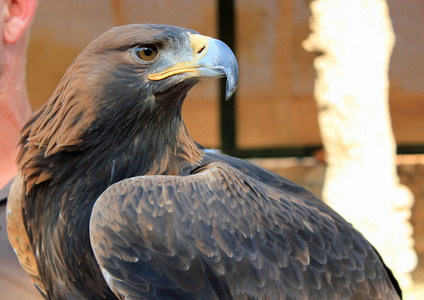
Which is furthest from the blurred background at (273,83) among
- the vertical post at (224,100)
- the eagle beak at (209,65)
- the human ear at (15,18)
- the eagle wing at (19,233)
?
the eagle beak at (209,65)

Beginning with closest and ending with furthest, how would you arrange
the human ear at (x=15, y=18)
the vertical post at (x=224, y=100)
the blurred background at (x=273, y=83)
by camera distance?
the human ear at (x=15, y=18) → the blurred background at (x=273, y=83) → the vertical post at (x=224, y=100)

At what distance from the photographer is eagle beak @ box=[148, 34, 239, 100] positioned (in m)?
1.57

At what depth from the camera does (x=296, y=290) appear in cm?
171

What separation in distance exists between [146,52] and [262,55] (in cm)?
401

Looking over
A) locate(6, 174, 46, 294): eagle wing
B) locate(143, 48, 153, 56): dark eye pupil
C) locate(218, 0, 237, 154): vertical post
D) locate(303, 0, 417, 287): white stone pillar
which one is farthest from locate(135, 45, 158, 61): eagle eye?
locate(218, 0, 237, 154): vertical post

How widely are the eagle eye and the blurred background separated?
3553 mm

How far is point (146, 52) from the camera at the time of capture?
1.61m

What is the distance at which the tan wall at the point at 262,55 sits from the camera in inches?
197

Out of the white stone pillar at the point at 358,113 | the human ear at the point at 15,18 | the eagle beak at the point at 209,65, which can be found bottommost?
the white stone pillar at the point at 358,113

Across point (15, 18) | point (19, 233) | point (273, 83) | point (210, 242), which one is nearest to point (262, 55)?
point (273, 83)

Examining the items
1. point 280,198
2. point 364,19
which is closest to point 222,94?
point 364,19

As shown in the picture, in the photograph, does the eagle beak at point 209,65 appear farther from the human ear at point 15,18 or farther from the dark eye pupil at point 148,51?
the human ear at point 15,18

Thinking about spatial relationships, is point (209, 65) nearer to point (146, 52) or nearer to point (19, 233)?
point (146, 52)

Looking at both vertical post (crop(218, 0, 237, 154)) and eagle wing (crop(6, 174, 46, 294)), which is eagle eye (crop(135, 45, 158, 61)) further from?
vertical post (crop(218, 0, 237, 154))
